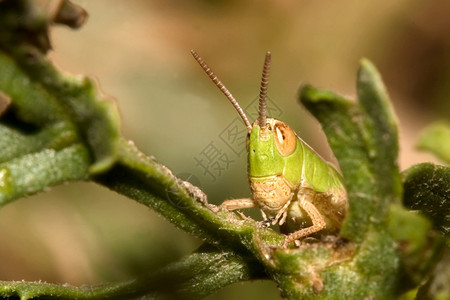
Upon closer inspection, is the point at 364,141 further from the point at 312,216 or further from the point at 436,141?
the point at 312,216

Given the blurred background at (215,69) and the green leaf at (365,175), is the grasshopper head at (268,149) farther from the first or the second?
the blurred background at (215,69)

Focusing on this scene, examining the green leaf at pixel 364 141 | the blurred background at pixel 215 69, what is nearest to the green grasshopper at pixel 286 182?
the green leaf at pixel 364 141

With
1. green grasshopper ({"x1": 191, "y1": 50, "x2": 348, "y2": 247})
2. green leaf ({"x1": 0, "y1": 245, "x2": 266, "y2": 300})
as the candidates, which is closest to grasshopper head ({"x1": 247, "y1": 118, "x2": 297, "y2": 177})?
green grasshopper ({"x1": 191, "y1": 50, "x2": 348, "y2": 247})

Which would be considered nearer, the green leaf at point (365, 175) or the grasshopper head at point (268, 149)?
the green leaf at point (365, 175)

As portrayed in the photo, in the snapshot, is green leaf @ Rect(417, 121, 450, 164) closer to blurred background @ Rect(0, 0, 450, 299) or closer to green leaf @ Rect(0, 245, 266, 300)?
green leaf @ Rect(0, 245, 266, 300)

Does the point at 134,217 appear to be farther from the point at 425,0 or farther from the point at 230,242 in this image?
the point at 425,0

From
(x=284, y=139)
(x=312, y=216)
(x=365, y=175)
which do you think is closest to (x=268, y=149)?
(x=284, y=139)
